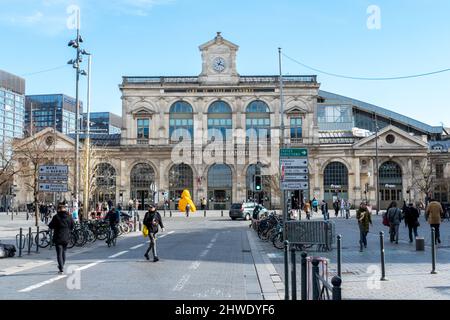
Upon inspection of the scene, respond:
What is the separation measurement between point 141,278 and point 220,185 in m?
64.2

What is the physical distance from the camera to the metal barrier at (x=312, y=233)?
19.5 m

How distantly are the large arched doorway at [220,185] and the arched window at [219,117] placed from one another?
19.2 feet

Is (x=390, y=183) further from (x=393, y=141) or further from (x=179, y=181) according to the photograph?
(x=179, y=181)

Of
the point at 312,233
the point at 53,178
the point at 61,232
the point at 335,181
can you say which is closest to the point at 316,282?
the point at 61,232

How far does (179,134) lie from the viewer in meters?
78.8

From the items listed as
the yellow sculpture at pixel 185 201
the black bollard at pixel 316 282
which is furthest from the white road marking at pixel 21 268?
the yellow sculpture at pixel 185 201

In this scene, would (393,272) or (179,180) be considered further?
(179,180)

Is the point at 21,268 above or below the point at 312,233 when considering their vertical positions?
below

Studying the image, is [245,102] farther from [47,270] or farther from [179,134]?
[47,270]

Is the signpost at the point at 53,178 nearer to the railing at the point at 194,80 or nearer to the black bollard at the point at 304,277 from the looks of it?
the black bollard at the point at 304,277

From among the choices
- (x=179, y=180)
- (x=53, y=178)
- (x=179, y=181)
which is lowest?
(x=53, y=178)

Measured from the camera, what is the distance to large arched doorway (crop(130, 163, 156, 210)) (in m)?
77.2

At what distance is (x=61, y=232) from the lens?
14.7 meters
